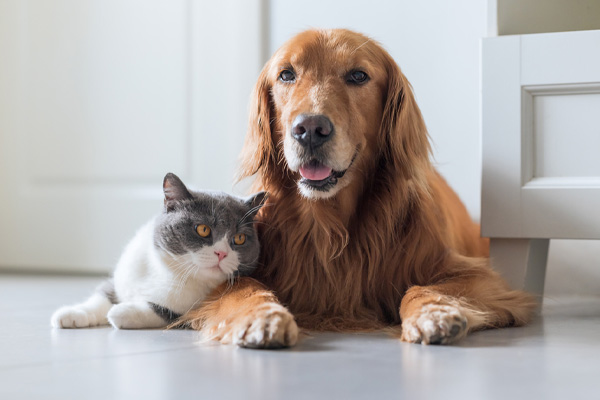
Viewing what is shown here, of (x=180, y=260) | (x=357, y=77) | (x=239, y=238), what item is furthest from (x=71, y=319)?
(x=357, y=77)

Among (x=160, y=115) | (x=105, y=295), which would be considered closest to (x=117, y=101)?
(x=160, y=115)

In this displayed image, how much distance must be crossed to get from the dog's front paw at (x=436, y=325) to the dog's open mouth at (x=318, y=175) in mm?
343

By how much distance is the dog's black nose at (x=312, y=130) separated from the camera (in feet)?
4.74

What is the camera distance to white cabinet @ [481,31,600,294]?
1773 millimetres

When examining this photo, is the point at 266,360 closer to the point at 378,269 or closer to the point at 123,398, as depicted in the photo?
the point at 123,398

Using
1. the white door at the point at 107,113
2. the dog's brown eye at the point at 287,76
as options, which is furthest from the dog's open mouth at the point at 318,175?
the white door at the point at 107,113

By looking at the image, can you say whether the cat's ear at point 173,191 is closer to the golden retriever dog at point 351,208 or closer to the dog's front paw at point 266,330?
the golden retriever dog at point 351,208

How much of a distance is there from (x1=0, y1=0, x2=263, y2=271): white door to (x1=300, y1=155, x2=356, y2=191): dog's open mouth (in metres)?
1.38

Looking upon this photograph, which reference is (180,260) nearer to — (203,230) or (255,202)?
(203,230)

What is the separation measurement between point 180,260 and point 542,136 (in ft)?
3.27

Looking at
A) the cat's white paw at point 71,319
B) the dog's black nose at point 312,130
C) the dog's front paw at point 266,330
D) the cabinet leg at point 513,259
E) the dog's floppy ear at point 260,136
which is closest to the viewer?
the dog's front paw at point 266,330

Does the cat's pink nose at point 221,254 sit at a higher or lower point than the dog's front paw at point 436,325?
higher

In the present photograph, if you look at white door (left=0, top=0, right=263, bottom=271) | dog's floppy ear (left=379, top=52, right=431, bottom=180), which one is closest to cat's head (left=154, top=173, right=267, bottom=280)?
dog's floppy ear (left=379, top=52, right=431, bottom=180)

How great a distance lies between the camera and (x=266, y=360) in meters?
1.19
